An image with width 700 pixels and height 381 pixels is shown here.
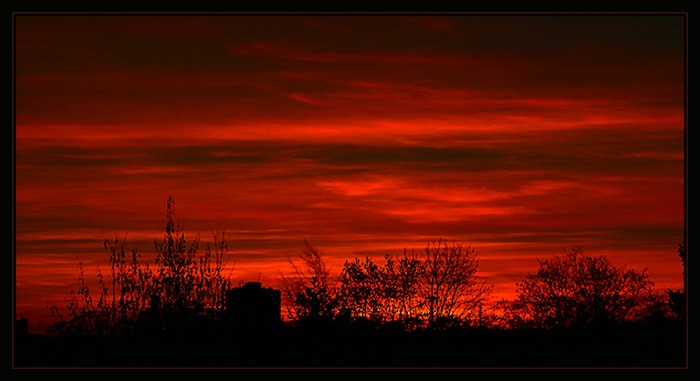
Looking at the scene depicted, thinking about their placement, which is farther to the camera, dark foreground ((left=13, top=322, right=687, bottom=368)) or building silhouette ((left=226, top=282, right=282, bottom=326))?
building silhouette ((left=226, top=282, right=282, bottom=326))

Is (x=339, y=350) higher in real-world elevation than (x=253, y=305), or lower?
lower

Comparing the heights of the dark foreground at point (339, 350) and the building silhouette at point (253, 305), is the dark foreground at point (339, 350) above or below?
below

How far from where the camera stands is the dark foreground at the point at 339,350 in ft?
49.7

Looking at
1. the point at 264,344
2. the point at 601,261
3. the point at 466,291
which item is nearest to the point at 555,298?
the point at 601,261

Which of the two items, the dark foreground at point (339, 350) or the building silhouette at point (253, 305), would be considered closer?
the dark foreground at point (339, 350)

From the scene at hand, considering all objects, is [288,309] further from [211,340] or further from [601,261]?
[601,261]

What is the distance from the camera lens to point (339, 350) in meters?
16.0

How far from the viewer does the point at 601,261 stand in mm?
27828

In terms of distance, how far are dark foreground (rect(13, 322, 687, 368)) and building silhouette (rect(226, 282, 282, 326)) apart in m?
0.19

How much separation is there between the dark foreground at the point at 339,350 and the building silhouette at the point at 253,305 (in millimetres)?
193

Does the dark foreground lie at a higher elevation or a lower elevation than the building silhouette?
lower

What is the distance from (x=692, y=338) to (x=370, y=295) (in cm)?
831

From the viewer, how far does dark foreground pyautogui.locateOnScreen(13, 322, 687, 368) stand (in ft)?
49.7

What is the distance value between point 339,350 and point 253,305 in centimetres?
168
